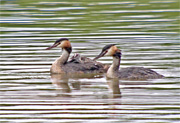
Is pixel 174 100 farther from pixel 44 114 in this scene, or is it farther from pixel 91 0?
pixel 91 0

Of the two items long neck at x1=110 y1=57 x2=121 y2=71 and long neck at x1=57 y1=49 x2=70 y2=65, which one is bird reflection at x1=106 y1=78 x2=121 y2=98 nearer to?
long neck at x1=110 y1=57 x2=121 y2=71

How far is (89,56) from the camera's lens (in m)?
18.7

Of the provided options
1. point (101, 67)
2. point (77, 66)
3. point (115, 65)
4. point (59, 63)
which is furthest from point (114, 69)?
point (59, 63)

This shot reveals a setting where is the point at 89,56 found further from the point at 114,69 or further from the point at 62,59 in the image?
the point at 114,69

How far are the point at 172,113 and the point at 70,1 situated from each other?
27122 millimetres

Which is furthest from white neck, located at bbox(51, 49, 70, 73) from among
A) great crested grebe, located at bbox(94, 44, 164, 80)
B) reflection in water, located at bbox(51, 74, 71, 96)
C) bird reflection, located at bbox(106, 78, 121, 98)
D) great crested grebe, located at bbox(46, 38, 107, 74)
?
bird reflection, located at bbox(106, 78, 121, 98)

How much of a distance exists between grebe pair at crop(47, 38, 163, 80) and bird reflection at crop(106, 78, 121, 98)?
1.02 ft

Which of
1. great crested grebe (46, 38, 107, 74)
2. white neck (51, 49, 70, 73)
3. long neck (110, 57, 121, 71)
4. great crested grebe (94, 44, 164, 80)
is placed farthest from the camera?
great crested grebe (46, 38, 107, 74)

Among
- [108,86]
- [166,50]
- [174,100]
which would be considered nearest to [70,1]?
[166,50]


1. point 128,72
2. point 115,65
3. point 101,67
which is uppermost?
point 115,65

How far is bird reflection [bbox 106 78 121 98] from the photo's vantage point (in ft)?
44.6

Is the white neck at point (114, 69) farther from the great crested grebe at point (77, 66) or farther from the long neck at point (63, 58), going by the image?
the long neck at point (63, 58)

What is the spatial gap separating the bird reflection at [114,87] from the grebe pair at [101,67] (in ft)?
1.02

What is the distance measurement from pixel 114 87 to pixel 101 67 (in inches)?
101
